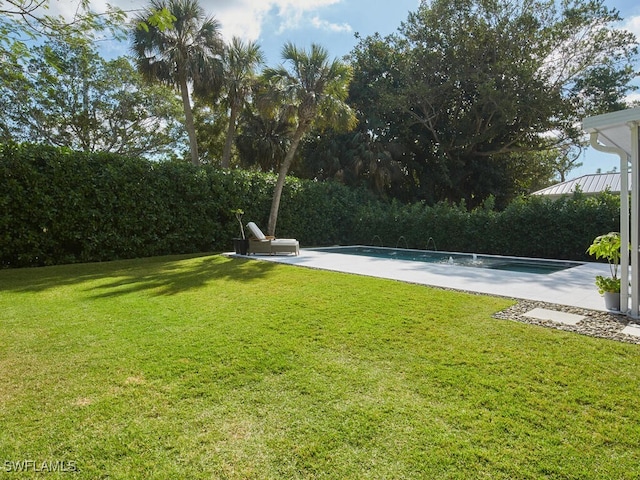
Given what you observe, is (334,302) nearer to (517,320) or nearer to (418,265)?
(517,320)

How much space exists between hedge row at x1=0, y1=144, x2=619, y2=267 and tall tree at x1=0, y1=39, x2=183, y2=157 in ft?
26.9

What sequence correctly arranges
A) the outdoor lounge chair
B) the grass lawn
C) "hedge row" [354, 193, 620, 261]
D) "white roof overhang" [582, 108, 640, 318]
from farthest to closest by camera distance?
the outdoor lounge chair
"hedge row" [354, 193, 620, 261]
"white roof overhang" [582, 108, 640, 318]
the grass lawn

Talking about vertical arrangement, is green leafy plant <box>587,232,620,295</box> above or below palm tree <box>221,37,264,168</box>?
below

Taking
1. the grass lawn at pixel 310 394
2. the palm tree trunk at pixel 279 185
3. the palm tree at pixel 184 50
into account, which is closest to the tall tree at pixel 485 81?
the palm tree trunk at pixel 279 185

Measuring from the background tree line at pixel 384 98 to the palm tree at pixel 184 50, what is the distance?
0.05 meters

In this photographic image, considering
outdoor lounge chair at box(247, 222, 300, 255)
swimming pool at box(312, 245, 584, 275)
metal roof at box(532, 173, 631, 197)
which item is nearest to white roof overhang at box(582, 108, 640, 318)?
swimming pool at box(312, 245, 584, 275)

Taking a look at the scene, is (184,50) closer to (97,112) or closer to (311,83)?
(311,83)

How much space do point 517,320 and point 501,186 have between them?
61.2ft

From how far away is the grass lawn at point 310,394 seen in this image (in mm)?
2168

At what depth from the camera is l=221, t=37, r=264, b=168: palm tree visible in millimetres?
16812

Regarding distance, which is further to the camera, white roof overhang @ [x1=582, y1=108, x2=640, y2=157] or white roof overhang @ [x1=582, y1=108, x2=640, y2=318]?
white roof overhang @ [x1=582, y1=108, x2=640, y2=318]

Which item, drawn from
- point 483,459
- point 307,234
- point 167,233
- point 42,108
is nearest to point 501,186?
point 307,234

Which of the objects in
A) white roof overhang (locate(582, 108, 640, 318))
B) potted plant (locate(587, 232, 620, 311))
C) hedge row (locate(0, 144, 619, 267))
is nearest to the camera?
white roof overhang (locate(582, 108, 640, 318))

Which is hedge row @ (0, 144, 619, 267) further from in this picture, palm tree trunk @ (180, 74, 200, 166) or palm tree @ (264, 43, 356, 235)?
palm tree trunk @ (180, 74, 200, 166)
